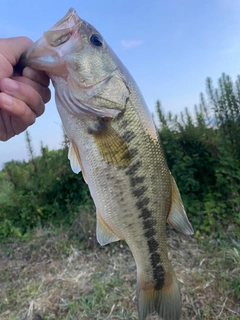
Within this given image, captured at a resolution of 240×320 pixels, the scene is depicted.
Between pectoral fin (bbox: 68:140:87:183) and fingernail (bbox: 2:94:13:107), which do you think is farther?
pectoral fin (bbox: 68:140:87:183)

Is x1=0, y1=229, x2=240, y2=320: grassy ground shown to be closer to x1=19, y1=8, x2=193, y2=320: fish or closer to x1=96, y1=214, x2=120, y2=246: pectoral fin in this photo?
x1=19, y1=8, x2=193, y2=320: fish

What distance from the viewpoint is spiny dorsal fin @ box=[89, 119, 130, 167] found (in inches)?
66.1

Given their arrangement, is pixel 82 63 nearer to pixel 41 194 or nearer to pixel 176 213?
pixel 176 213

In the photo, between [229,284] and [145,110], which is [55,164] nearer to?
[229,284]

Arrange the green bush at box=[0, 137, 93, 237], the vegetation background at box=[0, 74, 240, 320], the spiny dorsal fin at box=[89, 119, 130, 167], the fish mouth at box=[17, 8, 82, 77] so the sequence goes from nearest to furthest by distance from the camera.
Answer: the fish mouth at box=[17, 8, 82, 77], the spiny dorsal fin at box=[89, 119, 130, 167], the vegetation background at box=[0, 74, 240, 320], the green bush at box=[0, 137, 93, 237]

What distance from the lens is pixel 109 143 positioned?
1.68 metres

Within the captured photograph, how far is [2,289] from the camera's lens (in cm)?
411

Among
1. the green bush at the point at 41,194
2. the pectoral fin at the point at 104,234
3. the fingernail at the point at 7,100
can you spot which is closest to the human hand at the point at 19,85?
the fingernail at the point at 7,100

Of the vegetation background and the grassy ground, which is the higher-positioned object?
the vegetation background

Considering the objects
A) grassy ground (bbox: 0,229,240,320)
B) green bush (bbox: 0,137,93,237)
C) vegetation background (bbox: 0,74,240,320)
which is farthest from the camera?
green bush (bbox: 0,137,93,237)

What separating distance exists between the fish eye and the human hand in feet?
1.06

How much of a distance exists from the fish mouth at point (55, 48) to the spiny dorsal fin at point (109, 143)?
33cm

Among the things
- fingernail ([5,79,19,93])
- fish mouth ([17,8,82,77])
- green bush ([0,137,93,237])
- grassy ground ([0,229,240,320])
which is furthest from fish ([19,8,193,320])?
green bush ([0,137,93,237])

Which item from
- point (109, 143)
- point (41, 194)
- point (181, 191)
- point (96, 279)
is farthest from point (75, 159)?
point (41, 194)
